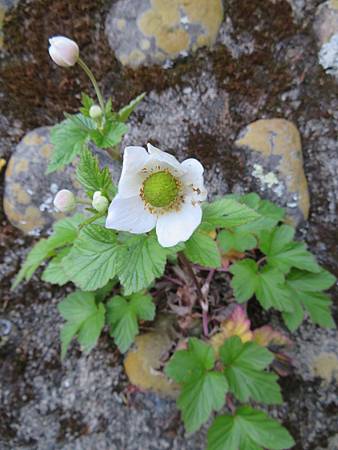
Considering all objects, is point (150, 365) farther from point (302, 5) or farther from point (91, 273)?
point (302, 5)

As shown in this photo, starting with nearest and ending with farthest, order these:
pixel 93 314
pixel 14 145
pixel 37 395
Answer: pixel 93 314 → pixel 37 395 → pixel 14 145

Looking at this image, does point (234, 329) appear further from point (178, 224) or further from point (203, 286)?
point (178, 224)

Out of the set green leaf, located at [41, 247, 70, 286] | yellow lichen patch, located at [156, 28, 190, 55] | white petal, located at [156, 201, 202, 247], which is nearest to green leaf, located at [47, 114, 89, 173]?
green leaf, located at [41, 247, 70, 286]

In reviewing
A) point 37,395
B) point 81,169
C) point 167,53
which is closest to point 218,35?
point 167,53

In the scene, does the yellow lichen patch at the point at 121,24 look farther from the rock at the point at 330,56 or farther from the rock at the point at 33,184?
the rock at the point at 330,56

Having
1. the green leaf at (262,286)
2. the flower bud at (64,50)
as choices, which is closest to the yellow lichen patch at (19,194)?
the flower bud at (64,50)

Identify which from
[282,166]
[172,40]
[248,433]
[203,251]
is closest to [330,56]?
[282,166]
